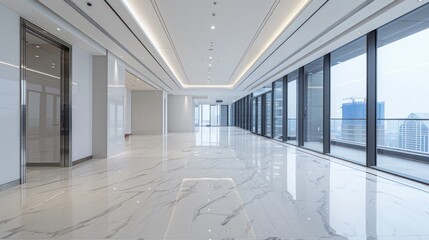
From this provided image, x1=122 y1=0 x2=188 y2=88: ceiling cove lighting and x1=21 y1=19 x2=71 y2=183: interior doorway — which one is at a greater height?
x1=122 y1=0 x2=188 y2=88: ceiling cove lighting

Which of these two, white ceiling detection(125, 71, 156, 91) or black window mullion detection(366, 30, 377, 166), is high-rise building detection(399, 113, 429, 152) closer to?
black window mullion detection(366, 30, 377, 166)

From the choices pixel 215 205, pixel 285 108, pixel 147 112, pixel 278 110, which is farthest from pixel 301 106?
pixel 147 112

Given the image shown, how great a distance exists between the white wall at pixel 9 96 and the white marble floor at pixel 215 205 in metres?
0.50

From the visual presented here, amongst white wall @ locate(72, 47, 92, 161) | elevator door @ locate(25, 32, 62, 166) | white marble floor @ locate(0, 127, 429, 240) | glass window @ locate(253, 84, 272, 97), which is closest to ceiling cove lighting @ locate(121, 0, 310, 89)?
white wall @ locate(72, 47, 92, 161)

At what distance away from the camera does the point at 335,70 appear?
8656 mm

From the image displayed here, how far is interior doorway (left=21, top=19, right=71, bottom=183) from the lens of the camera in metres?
6.49

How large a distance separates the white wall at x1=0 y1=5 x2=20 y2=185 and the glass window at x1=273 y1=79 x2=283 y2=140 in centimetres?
1175

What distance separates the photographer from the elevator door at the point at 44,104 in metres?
6.47

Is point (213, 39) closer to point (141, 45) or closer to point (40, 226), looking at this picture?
point (141, 45)

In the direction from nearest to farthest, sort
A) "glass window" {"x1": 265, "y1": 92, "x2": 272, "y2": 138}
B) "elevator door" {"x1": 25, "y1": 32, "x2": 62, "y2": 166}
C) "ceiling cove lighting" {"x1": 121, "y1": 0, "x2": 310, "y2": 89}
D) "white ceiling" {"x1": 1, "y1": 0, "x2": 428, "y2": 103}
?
1. "white ceiling" {"x1": 1, "y1": 0, "x2": 428, "y2": 103}
2. "ceiling cove lighting" {"x1": 121, "y1": 0, "x2": 310, "y2": 89}
3. "elevator door" {"x1": 25, "y1": 32, "x2": 62, "y2": 166}
4. "glass window" {"x1": 265, "y1": 92, "x2": 272, "y2": 138}

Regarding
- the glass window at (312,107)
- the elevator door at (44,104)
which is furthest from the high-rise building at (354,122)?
the elevator door at (44,104)

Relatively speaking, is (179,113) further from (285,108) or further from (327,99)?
(327,99)

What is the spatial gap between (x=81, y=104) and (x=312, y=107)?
9.02 metres

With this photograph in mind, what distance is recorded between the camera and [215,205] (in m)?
3.60
